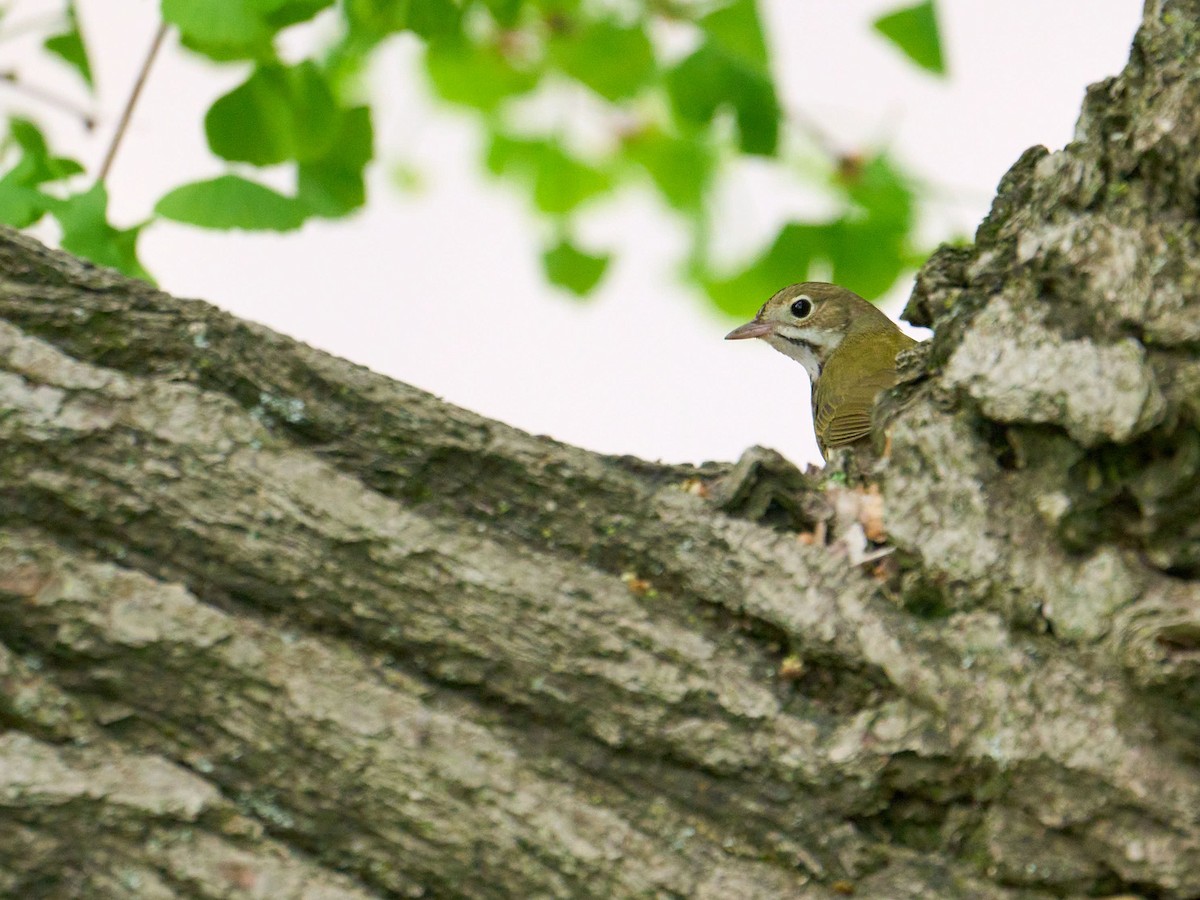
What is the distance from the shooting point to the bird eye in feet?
21.1

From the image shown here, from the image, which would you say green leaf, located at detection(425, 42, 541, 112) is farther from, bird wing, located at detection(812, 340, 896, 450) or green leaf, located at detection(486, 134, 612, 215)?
bird wing, located at detection(812, 340, 896, 450)

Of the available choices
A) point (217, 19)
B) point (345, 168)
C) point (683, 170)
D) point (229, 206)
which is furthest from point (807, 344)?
point (217, 19)

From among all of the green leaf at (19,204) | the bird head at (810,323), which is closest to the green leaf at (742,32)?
the bird head at (810,323)

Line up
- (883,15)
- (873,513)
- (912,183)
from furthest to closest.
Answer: (912,183), (883,15), (873,513)

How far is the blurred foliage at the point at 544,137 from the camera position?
351 cm

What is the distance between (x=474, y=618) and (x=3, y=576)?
67 centimetres

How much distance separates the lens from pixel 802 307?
6.43 metres

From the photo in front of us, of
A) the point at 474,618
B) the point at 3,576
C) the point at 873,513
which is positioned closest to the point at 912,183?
the point at 873,513

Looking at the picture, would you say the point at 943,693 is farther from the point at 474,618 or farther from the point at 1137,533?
the point at 474,618

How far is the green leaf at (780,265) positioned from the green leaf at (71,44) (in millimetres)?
2307

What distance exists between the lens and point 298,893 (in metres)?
1.94

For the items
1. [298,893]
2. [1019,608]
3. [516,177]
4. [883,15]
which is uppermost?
[516,177]

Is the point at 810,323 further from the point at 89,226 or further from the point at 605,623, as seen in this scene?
the point at 605,623

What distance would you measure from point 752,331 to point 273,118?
300 centimetres
